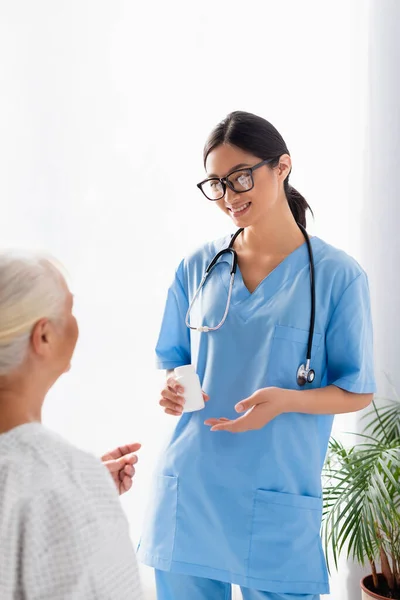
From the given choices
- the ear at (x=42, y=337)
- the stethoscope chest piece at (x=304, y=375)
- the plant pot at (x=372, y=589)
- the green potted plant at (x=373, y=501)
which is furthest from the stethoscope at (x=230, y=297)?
the plant pot at (x=372, y=589)

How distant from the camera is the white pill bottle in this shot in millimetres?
1758

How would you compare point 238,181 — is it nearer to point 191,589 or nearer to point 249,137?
point 249,137

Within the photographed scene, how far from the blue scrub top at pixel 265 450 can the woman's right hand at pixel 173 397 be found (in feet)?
0.23

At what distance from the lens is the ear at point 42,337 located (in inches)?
47.4

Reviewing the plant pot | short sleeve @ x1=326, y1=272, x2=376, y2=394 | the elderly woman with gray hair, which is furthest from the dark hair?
the plant pot

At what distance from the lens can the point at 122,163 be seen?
283 centimetres

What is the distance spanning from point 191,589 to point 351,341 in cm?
70

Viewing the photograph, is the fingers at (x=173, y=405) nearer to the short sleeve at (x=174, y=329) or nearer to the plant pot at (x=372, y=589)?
the short sleeve at (x=174, y=329)

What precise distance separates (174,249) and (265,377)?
1.17 metres

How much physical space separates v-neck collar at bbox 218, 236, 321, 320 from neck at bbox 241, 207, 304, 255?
0.02 m

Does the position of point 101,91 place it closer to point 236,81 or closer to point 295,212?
point 236,81

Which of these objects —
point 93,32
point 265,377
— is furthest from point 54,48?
point 265,377

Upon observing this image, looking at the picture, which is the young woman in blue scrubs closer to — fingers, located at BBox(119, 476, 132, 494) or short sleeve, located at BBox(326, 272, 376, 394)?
short sleeve, located at BBox(326, 272, 376, 394)

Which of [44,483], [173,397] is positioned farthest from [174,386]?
[44,483]
